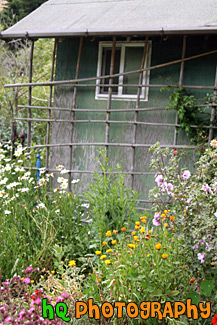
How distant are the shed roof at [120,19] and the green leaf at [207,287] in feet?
11.4

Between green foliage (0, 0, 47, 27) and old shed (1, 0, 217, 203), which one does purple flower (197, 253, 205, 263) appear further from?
green foliage (0, 0, 47, 27)

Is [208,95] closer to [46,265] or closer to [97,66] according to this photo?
[97,66]

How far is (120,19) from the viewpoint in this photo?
22.1 feet

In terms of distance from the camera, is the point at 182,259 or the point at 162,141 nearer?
the point at 182,259

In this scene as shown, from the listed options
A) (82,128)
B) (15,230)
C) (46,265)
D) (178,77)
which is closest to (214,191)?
(46,265)

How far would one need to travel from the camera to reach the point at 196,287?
3.93 m

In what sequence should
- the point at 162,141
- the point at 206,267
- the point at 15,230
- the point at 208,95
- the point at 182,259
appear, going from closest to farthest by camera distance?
1. the point at 206,267
2. the point at 182,259
3. the point at 15,230
4. the point at 208,95
5. the point at 162,141

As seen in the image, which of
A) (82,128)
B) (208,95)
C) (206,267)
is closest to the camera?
(206,267)

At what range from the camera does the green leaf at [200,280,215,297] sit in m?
3.60

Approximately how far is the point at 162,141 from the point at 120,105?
875mm

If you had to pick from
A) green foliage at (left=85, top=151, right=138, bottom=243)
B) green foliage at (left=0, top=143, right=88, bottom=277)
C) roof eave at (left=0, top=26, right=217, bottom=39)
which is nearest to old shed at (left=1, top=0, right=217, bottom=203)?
roof eave at (left=0, top=26, right=217, bottom=39)

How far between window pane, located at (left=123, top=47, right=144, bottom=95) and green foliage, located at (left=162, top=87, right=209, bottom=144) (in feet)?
2.57

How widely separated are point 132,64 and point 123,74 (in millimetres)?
345

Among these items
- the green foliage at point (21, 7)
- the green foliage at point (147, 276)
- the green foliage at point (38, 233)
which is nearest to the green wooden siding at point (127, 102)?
the green foliage at point (38, 233)
